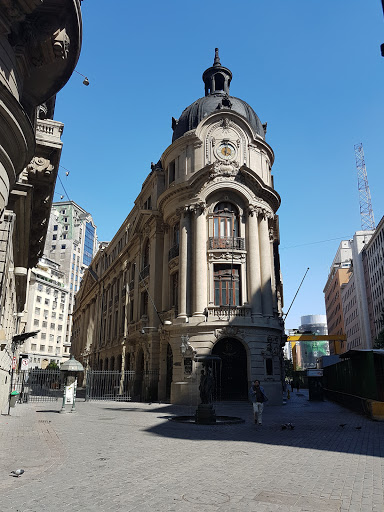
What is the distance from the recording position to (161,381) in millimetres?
31922

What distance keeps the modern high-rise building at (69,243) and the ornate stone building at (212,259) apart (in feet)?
275

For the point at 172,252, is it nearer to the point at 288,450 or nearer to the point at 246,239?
the point at 246,239

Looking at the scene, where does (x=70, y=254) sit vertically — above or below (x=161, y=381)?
above

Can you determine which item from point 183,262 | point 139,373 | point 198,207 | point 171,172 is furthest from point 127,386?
point 171,172

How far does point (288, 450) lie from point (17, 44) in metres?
13.5

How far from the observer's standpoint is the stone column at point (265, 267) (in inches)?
1200

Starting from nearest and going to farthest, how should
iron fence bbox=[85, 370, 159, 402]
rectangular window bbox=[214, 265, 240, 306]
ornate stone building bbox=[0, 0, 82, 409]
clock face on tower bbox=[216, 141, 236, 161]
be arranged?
ornate stone building bbox=[0, 0, 82, 409], rectangular window bbox=[214, 265, 240, 306], iron fence bbox=[85, 370, 159, 402], clock face on tower bbox=[216, 141, 236, 161]

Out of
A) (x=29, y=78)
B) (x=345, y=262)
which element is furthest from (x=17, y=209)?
(x=345, y=262)

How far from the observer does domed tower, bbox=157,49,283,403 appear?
1128 inches

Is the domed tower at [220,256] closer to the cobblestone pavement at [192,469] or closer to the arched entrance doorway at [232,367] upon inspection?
the arched entrance doorway at [232,367]

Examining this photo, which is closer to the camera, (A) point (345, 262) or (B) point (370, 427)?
(B) point (370, 427)

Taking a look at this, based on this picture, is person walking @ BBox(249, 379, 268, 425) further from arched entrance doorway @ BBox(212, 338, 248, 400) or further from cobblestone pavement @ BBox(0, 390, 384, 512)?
arched entrance doorway @ BBox(212, 338, 248, 400)

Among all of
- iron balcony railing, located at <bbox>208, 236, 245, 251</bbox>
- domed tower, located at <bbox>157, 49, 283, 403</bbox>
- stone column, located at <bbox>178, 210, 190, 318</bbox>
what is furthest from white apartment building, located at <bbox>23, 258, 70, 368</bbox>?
iron balcony railing, located at <bbox>208, 236, 245, 251</bbox>

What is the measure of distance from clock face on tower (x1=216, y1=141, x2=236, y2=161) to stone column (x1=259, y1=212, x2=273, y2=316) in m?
5.37
